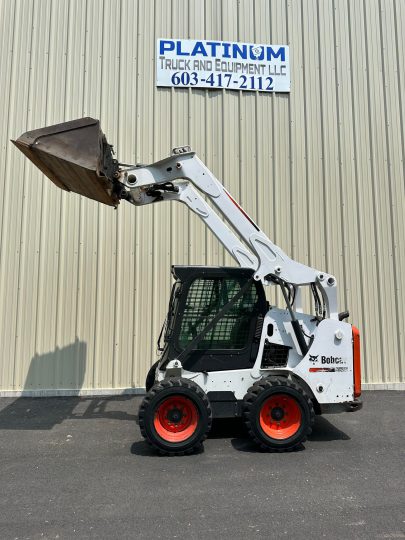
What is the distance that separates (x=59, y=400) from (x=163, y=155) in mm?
5078

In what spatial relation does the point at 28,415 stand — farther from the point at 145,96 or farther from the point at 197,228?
the point at 145,96

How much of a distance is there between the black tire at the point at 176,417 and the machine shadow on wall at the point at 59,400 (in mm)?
1625

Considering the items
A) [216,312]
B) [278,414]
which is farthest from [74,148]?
[278,414]

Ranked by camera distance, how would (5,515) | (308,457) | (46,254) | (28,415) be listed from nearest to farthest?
(5,515) < (308,457) < (28,415) < (46,254)

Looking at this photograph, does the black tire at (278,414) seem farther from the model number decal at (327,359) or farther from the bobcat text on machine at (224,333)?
the model number decal at (327,359)

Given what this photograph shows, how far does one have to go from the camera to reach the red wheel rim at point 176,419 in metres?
4.79

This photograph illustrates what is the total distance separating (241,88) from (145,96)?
2.00 meters

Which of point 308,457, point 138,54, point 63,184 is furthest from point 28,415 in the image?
point 138,54

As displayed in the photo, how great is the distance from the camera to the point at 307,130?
8.74 metres

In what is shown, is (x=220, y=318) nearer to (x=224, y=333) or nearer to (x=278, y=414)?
(x=224, y=333)

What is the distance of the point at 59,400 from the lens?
24.6 feet

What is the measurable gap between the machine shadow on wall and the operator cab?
Result: 6.37ft

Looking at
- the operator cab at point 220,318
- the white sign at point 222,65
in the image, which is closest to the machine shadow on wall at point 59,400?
the operator cab at point 220,318

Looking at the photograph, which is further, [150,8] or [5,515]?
[150,8]
